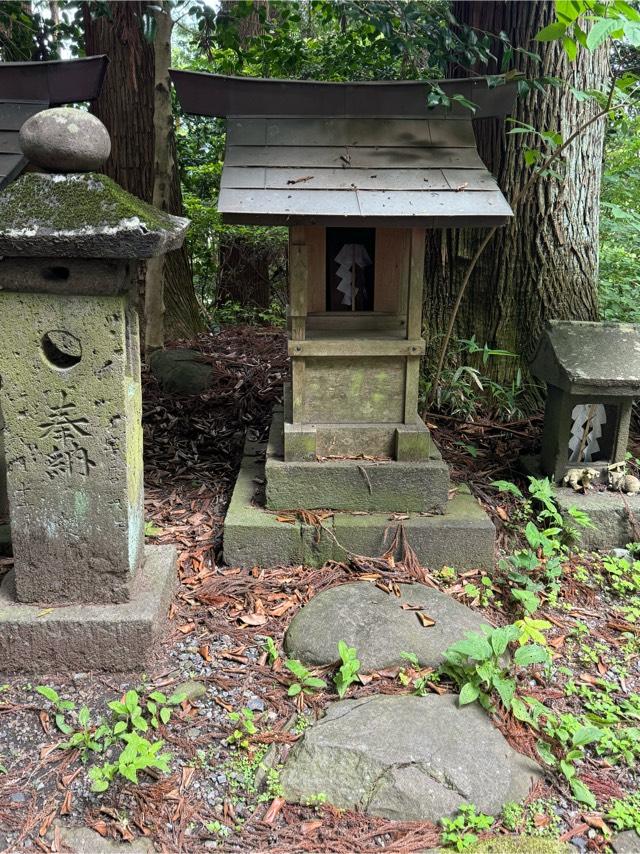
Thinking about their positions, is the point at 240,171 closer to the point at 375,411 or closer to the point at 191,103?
the point at 191,103

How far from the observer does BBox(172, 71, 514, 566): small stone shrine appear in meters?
3.68

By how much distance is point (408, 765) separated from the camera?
2.41 meters

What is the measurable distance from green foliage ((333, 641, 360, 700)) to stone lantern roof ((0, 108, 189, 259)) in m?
1.92

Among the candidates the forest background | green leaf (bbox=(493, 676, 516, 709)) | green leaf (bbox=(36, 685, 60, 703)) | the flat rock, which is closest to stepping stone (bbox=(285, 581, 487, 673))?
green leaf (bbox=(493, 676, 516, 709))

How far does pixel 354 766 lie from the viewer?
2.42 meters

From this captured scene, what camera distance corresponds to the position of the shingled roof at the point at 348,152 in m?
3.42

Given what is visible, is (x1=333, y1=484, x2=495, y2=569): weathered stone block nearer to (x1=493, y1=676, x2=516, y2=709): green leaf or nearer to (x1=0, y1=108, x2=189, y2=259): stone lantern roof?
(x1=493, y1=676, x2=516, y2=709): green leaf

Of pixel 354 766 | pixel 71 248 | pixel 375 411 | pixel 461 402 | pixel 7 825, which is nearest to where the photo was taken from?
pixel 7 825

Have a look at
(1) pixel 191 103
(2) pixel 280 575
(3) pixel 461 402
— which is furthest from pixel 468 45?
(2) pixel 280 575

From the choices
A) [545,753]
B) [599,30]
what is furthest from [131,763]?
[599,30]

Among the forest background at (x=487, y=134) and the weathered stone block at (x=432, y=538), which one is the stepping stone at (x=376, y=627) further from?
the forest background at (x=487, y=134)

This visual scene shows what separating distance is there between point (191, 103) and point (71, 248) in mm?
1777

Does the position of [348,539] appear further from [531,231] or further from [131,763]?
[531,231]

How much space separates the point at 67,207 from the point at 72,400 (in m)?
0.81
